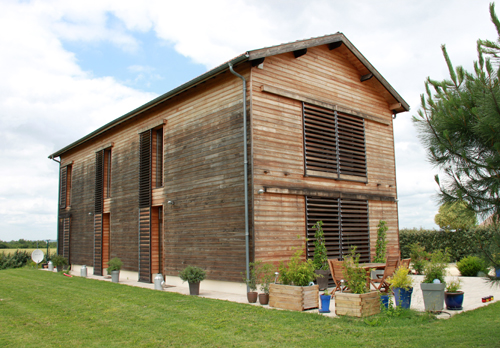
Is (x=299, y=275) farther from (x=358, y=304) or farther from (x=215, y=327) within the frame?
(x=215, y=327)

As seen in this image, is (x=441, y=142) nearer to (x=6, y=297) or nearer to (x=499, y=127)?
(x=499, y=127)

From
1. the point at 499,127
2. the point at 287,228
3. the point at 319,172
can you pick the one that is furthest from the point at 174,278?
the point at 499,127

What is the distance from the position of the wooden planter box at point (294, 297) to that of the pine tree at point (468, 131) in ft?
13.0

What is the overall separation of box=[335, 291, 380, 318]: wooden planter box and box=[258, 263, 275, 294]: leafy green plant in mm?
2101

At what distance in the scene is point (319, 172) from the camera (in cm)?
1140

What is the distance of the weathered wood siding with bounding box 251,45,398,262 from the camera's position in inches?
395

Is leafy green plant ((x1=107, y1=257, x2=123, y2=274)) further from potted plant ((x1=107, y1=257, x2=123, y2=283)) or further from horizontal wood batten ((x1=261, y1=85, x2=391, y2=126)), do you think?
horizontal wood batten ((x1=261, y1=85, x2=391, y2=126))

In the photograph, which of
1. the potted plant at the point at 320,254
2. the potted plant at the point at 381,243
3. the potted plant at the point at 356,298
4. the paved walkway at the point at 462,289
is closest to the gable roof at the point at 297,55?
the potted plant at the point at 381,243

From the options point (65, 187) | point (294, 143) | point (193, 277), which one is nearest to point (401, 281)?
point (294, 143)

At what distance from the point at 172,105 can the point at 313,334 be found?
9034 mm

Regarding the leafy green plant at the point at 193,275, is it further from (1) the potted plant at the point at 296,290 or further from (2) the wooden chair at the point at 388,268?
(2) the wooden chair at the point at 388,268

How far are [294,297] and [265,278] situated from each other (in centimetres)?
137

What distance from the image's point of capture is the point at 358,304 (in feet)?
22.4

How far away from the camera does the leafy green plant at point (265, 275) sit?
889cm
